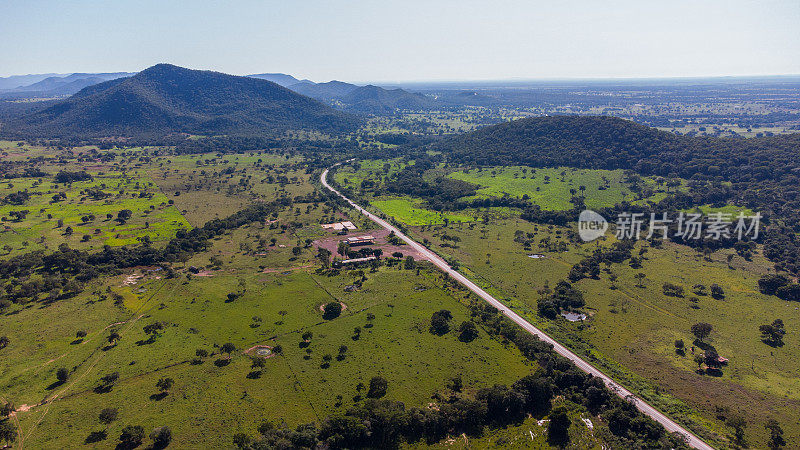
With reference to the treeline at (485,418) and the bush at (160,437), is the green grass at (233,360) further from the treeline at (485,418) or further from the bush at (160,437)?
the treeline at (485,418)

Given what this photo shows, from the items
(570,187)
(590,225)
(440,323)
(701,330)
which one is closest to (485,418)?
(440,323)

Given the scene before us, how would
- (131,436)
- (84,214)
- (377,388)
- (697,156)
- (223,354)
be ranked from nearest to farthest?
(131,436)
(377,388)
(223,354)
(84,214)
(697,156)

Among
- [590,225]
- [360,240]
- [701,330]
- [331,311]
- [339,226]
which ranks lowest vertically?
[701,330]

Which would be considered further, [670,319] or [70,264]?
[70,264]

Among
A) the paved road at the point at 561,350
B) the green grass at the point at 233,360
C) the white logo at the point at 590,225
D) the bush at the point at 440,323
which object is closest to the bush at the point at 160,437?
the green grass at the point at 233,360

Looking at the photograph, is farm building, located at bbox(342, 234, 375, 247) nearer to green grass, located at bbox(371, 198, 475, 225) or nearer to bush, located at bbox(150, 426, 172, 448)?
green grass, located at bbox(371, 198, 475, 225)

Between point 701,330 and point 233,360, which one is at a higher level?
point 701,330

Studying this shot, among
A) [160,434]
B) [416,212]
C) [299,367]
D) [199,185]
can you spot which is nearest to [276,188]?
[199,185]

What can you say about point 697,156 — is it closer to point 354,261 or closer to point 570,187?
point 570,187
